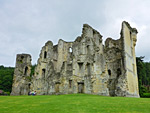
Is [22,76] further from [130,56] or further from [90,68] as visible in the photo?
[130,56]

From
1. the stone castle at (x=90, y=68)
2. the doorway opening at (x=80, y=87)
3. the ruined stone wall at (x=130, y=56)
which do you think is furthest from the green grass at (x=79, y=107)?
the doorway opening at (x=80, y=87)

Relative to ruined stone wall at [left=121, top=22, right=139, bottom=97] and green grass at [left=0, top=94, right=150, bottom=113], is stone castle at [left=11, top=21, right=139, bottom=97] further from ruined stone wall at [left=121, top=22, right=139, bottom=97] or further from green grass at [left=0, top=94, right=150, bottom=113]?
green grass at [left=0, top=94, right=150, bottom=113]

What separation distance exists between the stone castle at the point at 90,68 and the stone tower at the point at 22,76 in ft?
0.65

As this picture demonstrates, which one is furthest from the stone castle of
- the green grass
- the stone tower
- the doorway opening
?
the green grass

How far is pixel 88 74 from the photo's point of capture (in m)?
26.1

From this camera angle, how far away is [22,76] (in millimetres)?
34344

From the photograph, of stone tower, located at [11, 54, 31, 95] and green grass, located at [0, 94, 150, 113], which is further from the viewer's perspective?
stone tower, located at [11, 54, 31, 95]

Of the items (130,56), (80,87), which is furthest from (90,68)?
(130,56)

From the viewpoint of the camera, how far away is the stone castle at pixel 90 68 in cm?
2475

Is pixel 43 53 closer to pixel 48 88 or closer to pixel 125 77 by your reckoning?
pixel 48 88

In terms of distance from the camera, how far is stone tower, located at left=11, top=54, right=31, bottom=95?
109ft

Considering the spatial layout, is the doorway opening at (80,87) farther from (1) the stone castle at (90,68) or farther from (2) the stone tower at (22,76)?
(2) the stone tower at (22,76)

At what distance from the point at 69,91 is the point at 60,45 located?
11.6 meters

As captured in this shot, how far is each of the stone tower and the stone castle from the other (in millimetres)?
199
